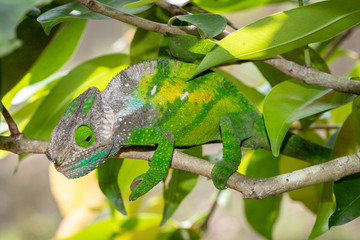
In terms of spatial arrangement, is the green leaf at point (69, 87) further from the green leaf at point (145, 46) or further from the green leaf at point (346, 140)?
the green leaf at point (346, 140)

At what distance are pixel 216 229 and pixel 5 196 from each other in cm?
375

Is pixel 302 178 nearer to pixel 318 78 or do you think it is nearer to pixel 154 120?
pixel 318 78

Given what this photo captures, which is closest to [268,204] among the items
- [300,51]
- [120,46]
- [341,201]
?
[341,201]

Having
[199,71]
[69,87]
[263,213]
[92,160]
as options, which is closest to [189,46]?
[199,71]

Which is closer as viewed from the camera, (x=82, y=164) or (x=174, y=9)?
(x=82, y=164)

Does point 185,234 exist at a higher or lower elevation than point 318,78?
lower

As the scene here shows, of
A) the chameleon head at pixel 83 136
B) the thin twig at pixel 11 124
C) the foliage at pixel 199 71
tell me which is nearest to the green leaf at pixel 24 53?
the foliage at pixel 199 71

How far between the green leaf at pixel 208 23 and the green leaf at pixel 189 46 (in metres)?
0.06

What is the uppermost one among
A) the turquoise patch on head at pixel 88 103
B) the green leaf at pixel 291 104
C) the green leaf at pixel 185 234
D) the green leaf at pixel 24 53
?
the green leaf at pixel 24 53

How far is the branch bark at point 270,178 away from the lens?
2.74ft

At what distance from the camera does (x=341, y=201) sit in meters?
0.94

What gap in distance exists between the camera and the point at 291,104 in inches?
37.1

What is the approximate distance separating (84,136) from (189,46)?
30cm

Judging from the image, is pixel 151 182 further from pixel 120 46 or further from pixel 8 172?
pixel 8 172
